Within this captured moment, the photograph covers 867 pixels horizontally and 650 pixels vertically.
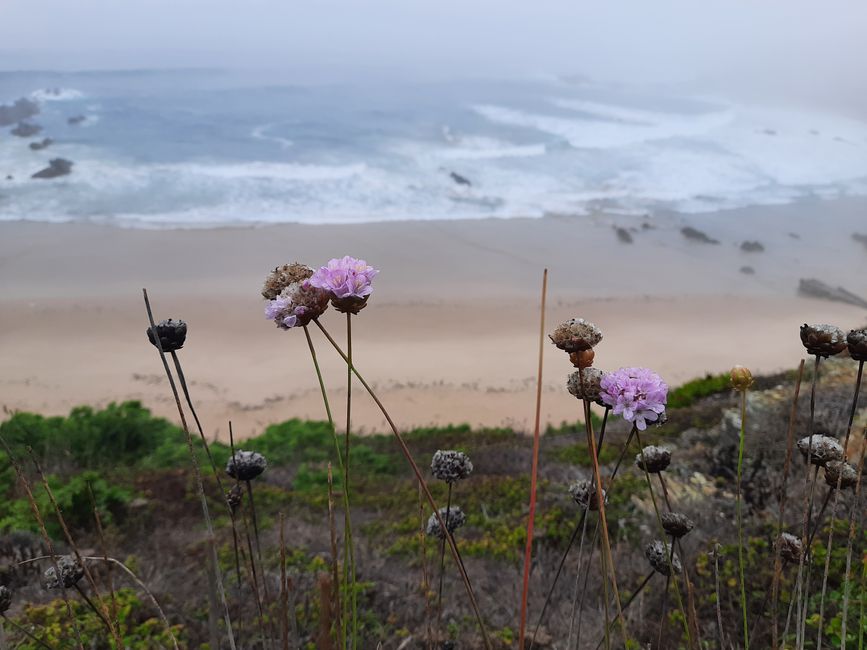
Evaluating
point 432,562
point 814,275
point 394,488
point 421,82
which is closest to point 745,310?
point 814,275

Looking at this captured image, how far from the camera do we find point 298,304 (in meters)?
1.54

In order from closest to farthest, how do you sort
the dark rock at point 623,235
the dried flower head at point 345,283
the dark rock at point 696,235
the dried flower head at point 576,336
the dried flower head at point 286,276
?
the dried flower head at point 576,336 → the dried flower head at point 345,283 → the dried flower head at point 286,276 → the dark rock at point 623,235 → the dark rock at point 696,235

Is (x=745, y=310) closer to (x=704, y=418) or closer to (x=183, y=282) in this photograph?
(x=704, y=418)

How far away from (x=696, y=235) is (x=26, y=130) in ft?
Answer: 100

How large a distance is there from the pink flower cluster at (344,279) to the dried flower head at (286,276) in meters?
0.09

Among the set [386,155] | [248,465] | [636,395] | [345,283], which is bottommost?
[386,155]

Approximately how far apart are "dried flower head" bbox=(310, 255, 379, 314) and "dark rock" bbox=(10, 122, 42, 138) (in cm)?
3666

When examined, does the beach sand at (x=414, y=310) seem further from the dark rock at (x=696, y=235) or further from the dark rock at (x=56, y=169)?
the dark rock at (x=56, y=169)

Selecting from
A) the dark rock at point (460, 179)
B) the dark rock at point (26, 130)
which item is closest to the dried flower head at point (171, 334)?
the dark rock at point (460, 179)

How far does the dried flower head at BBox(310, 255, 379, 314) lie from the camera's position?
1.54 m

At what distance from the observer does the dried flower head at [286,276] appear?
1649mm

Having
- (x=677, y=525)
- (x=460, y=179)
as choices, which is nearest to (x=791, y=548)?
(x=677, y=525)

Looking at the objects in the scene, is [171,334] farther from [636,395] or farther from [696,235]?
[696,235]

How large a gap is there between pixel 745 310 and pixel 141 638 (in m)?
14.1
